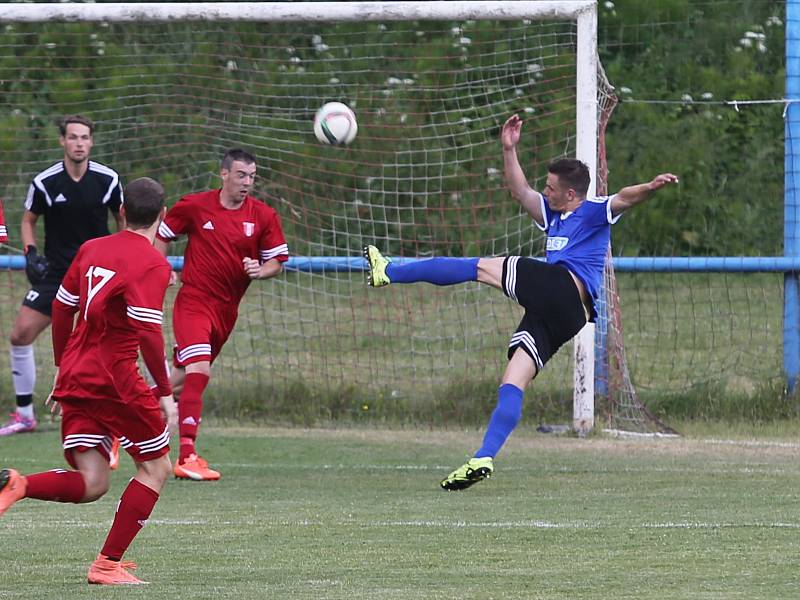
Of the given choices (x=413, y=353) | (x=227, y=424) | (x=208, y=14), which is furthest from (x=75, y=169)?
(x=413, y=353)

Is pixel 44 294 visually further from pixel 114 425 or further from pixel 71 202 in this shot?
pixel 114 425

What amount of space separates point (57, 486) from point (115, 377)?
0.46 metres

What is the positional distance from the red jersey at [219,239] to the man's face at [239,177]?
6.5 inches

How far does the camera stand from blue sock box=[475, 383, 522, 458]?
23.0ft

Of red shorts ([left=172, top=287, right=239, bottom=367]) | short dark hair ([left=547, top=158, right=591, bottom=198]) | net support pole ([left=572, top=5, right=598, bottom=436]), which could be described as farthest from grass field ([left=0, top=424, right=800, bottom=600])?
short dark hair ([left=547, top=158, right=591, bottom=198])

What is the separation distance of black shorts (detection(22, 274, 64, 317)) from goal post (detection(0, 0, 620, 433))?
85.1 inches

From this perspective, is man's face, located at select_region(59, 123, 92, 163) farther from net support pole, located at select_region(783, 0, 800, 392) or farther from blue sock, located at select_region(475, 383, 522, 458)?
net support pole, located at select_region(783, 0, 800, 392)

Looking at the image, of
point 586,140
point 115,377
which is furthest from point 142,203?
point 586,140

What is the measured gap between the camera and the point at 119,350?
5312 mm

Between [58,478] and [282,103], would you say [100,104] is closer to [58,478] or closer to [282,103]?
[282,103]

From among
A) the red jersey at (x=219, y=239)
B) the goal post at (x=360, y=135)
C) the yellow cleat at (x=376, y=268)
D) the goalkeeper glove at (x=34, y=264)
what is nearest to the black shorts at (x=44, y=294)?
the goalkeeper glove at (x=34, y=264)

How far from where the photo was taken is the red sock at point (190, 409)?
841cm

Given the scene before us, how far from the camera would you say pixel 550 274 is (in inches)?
294

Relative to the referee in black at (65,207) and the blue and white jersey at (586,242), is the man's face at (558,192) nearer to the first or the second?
the blue and white jersey at (586,242)
